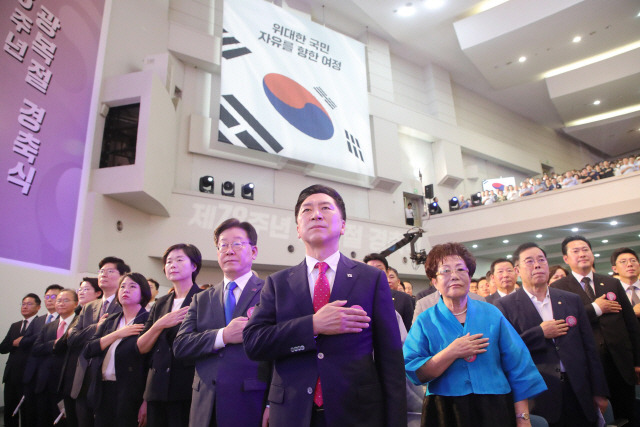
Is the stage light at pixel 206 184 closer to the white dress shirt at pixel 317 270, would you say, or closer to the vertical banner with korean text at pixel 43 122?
the vertical banner with korean text at pixel 43 122

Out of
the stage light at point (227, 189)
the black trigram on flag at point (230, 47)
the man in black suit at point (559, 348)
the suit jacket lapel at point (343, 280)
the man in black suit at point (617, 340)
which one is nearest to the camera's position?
the suit jacket lapel at point (343, 280)

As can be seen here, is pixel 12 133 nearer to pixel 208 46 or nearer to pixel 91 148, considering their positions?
pixel 91 148

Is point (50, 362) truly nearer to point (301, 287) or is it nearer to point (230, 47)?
point (301, 287)

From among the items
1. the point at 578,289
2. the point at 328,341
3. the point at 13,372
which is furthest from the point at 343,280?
the point at 13,372

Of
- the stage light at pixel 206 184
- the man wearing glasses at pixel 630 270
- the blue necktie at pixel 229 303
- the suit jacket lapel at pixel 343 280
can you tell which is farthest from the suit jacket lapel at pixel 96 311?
the stage light at pixel 206 184

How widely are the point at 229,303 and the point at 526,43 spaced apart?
554 inches

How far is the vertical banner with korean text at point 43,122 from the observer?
15.8 feet

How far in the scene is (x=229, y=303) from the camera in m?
1.93

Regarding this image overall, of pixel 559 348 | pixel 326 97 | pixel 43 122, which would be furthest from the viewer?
pixel 326 97

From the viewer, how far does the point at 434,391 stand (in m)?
1.61

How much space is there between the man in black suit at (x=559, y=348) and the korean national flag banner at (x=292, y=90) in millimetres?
7953

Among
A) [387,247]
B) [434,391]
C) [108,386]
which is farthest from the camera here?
[387,247]

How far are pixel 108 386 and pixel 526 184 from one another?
1211 centimetres

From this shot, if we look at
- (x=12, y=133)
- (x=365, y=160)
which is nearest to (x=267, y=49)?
(x=365, y=160)
